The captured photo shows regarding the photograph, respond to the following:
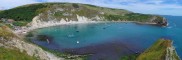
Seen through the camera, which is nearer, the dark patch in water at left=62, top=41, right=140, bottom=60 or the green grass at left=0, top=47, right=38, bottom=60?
the green grass at left=0, top=47, right=38, bottom=60

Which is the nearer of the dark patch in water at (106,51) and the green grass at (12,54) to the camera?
the green grass at (12,54)

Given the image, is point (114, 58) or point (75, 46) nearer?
point (114, 58)

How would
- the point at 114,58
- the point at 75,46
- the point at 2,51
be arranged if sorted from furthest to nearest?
the point at 75,46, the point at 114,58, the point at 2,51

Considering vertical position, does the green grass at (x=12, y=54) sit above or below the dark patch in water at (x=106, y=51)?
above

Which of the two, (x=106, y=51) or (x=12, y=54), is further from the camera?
(x=106, y=51)

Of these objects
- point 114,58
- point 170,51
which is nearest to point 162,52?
point 170,51

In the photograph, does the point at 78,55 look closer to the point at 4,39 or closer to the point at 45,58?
the point at 45,58

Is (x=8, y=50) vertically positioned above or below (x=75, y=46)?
above

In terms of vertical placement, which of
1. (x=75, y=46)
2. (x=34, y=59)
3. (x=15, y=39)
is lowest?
(x=75, y=46)

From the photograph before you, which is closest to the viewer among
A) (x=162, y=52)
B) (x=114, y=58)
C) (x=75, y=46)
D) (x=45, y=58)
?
(x=162, y=52)

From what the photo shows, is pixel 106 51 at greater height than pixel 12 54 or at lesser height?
lesser

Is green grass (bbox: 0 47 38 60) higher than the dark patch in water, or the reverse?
green grass (bbox: 0 47 38 60)
